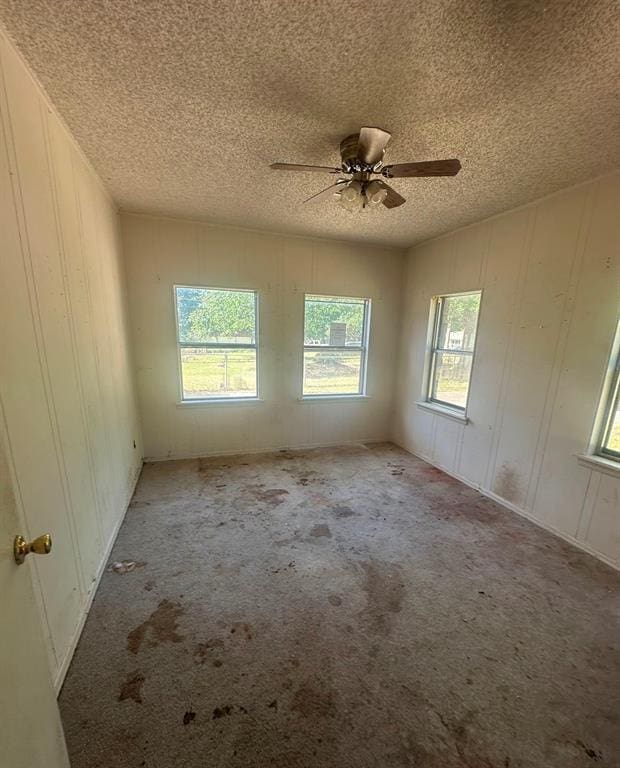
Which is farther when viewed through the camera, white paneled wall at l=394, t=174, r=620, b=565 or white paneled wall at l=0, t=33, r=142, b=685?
white paneled wall at l=394, t=174, r=620, b=565

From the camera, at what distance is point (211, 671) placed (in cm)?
140

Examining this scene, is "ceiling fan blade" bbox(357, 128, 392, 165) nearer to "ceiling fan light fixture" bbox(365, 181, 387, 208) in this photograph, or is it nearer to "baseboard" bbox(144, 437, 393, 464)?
"ceiling fan light fixture" bbox(365, 181, 387, 208)

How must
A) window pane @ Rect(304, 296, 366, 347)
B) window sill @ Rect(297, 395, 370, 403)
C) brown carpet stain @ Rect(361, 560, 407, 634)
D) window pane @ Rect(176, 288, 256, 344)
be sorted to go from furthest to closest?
window sill @ Rect(297, 395, 370, 403) < window pane @ Rect(304, 296, 366, 347) < window pane @ Rect(176, 288, 256, 344) < brown carpet stain @ Rect(361, 560, 407, 634)

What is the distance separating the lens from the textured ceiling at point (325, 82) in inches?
43.7

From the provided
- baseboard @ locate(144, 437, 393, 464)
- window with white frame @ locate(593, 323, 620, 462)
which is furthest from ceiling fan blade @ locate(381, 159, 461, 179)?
baseboard @ locate(144, 437, 393, 464)

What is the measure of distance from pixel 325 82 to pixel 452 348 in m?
2.76

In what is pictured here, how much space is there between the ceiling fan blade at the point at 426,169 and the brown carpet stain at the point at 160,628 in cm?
266

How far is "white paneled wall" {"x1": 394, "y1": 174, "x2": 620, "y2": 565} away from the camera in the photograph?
217 centimetres

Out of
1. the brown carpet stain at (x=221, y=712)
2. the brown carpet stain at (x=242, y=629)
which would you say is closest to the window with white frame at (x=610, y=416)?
the brown carpet stain at (x=242, y=629)

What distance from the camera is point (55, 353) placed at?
1506 mm

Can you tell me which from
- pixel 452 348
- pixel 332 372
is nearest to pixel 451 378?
pixel 452 348

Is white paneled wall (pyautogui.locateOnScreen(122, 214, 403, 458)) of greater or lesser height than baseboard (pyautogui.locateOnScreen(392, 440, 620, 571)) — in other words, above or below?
above

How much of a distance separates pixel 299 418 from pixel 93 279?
261 cm

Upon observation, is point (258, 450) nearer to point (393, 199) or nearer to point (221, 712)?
point (221, 712)
